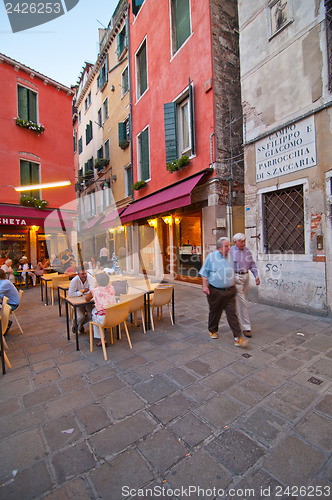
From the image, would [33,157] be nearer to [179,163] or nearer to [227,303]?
[179,163]

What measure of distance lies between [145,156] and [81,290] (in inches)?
347

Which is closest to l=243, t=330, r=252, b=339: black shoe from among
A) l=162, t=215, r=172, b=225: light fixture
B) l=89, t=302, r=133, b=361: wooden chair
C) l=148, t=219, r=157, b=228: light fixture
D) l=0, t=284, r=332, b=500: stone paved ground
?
l=0, t=284, r=332, b=500: stone paved ground

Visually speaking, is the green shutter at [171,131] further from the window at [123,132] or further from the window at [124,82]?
the window at [124,82]

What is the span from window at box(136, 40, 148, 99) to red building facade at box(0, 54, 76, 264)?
4.31m

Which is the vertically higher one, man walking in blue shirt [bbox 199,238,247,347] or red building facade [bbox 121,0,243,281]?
red building facade [bbox 121,0,243,281]

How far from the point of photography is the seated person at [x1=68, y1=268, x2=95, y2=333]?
4430mm

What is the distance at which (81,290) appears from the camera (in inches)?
181

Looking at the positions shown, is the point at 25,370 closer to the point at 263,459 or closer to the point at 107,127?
the point at 263,459

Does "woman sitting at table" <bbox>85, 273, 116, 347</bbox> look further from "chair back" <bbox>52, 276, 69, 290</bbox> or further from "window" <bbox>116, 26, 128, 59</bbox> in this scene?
"window" <bbox>116, 26, 128, 59</bbox>

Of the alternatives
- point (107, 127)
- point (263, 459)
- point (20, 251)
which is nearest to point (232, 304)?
point (263, 459)

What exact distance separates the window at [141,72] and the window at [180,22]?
262 cm

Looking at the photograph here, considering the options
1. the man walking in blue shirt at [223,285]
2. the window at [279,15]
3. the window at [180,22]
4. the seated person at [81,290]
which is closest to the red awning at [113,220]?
the window at [180,22]

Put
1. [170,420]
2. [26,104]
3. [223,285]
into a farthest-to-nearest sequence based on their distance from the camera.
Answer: [26,104] < [223,285] < [170,420]

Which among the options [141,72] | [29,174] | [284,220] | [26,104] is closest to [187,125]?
[284,220]
